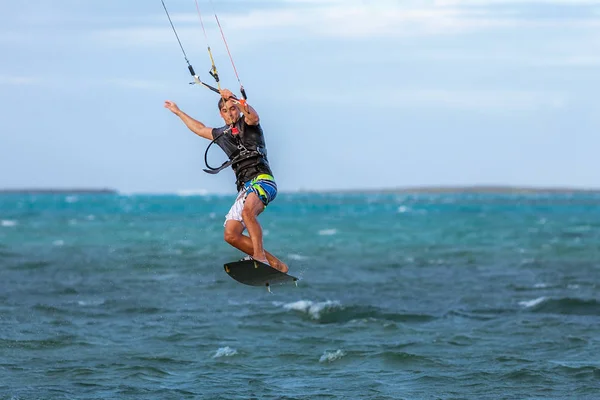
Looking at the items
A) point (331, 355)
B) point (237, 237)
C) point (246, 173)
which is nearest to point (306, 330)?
point (331, 355)

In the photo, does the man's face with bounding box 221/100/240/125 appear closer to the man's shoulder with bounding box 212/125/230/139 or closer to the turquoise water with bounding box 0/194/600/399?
the man's shoulder with bounding box 212/125/230/139

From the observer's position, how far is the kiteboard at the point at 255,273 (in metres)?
13.3

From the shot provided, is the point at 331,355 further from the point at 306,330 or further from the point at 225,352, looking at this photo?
the point at 306,330

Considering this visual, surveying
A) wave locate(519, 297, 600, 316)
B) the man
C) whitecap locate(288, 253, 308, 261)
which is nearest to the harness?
the man

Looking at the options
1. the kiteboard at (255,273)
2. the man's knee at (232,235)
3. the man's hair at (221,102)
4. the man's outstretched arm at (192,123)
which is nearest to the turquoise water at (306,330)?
the kiteboard at (255,273)

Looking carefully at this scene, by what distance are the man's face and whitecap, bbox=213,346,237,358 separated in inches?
297

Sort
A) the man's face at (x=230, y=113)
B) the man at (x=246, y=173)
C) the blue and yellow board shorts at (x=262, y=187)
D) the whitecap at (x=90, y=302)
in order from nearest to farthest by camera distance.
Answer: the man's face at (x=230, y=113)
the man at (x=246, y=173)
the blue and yellow board shorts at (x=262, y=187)
the whitecap at (x=90, y=302)

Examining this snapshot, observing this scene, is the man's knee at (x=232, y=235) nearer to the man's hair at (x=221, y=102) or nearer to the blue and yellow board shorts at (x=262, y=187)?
the blue and yellow board shorts at (x=262, y=187)

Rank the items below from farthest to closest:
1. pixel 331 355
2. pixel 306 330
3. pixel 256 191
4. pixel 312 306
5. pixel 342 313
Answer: pixel 312 306
pixel 342 313
pixel 306 330
pixel 331 355
pixel 256 191

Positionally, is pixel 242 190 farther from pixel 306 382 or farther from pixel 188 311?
pixel 188 311

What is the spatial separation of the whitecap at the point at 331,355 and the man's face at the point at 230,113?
23.6 feet

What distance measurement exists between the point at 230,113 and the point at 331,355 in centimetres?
765

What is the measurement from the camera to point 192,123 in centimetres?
1359

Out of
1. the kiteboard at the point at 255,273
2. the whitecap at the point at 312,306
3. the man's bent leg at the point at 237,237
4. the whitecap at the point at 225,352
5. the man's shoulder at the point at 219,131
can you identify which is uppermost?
the man's shoulder at the point at 219,131
